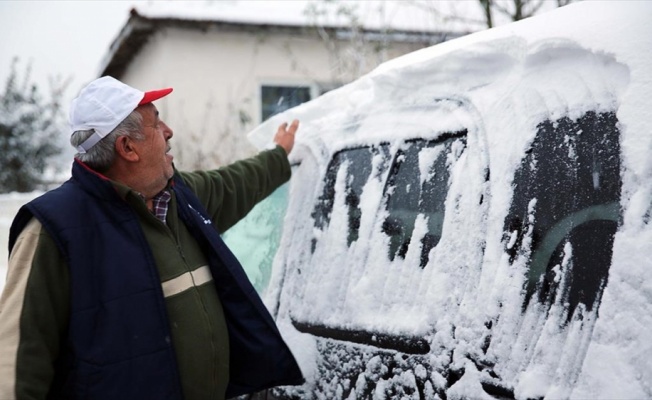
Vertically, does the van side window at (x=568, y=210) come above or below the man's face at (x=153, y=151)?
below

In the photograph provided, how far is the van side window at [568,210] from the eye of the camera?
1.44 m

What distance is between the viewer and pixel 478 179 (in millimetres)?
1788

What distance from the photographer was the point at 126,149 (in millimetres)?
2236

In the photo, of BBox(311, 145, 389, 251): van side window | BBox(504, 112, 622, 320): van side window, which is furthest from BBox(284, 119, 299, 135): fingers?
BBox(504, 112, 622, 320): van side window

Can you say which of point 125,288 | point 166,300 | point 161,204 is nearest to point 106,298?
point 125,288

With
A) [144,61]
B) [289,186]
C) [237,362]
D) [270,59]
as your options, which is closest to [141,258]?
[237,362]

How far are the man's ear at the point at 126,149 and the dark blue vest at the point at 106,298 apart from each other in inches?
5.6

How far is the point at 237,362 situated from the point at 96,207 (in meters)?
0.69

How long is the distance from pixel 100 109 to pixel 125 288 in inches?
23.3

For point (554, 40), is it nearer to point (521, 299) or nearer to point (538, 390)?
point (521, 299)

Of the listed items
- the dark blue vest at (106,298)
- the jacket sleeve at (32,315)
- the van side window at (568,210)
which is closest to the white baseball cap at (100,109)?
the dark blue vest at (106,298)

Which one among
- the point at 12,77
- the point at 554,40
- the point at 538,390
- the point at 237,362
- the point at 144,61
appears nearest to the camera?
the point at 538,390

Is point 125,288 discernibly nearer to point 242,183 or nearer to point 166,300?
point 166,300

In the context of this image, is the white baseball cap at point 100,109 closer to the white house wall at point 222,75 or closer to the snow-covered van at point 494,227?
the snow-covered van at point 494,227
